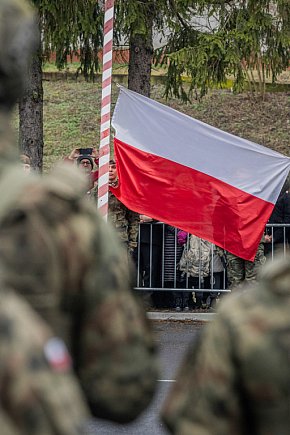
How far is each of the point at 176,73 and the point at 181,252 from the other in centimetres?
387

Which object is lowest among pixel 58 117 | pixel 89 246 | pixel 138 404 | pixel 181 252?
pixel 58 117

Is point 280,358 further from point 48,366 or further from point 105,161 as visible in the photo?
point 105,161

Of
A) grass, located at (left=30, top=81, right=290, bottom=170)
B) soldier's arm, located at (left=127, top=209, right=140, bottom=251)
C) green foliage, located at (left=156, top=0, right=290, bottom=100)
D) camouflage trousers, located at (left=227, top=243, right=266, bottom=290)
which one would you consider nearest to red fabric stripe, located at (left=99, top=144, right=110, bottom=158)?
soldier's arm, located at (left=127, top=209, right=140, bottom=251)

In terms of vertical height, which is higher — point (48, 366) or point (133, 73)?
point (48, 366)

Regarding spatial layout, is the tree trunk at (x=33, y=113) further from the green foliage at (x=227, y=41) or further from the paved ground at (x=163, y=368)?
the paved ground at (x=163, y=368)

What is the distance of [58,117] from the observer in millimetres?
26859

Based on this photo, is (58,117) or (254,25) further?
(58,117)

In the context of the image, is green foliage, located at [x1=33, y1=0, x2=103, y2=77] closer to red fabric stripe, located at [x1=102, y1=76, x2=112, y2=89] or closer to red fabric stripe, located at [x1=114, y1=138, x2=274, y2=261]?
red fabric stripe, located at [x1=114, y1=138, x2=274, y2=261]

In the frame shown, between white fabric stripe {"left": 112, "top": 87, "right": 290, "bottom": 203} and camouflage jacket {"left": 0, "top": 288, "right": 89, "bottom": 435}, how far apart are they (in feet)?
37.7

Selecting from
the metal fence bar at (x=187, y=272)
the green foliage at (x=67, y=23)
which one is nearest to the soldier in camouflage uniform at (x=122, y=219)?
the metal fence bar at (x=187, y=272)

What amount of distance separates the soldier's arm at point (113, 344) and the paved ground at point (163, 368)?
2875mm

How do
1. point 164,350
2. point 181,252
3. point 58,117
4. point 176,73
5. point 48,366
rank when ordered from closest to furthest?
point 48,366
point 164,350
point 181,252
point 176,73
point 58,117

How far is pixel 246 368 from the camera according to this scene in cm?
231

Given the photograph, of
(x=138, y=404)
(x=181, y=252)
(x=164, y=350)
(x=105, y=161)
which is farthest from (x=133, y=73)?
(x=138, y=404)
